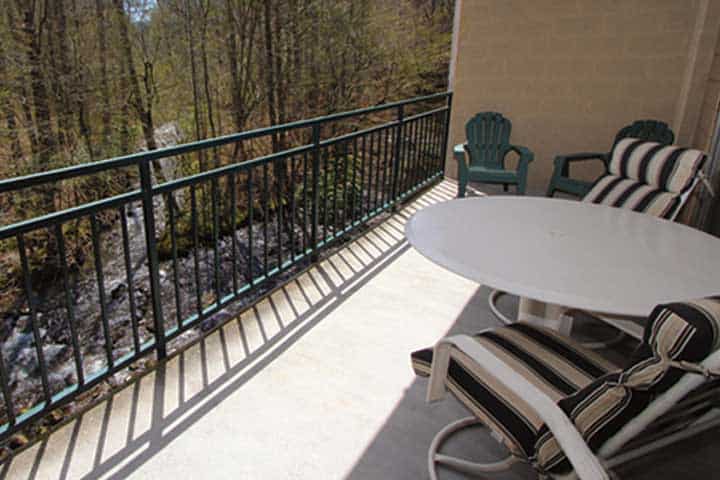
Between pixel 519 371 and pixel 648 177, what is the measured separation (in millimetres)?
1808

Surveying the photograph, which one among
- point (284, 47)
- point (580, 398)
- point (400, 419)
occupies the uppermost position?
point (284, 47)

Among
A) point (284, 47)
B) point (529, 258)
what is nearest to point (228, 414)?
point (529, 258)

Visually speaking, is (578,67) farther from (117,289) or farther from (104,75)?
(117,289)

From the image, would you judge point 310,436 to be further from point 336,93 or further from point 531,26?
point 336,93

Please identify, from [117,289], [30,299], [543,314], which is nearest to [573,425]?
[543,314]

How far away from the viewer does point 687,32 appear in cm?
452

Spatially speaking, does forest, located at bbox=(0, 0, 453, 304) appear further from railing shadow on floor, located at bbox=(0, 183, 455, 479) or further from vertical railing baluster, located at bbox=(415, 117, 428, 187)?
railing shadow on floor, located at bbox=(0, 183, 455, 479)

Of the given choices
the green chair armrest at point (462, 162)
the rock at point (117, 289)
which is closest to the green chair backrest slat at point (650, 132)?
the green chair armrest at point (462, 162)

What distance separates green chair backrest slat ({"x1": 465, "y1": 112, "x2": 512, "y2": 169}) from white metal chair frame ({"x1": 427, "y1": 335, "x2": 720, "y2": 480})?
13.0ft

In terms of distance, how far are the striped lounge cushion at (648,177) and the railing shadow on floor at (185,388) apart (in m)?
1.54

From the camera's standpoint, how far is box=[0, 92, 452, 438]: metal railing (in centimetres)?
184

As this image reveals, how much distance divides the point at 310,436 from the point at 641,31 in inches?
194

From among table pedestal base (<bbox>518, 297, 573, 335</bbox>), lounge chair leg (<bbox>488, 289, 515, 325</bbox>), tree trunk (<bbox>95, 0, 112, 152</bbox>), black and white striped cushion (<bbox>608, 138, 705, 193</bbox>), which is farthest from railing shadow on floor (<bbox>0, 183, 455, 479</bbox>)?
tree trunk (<bbox>95, 0, 112, 152</bbox>)

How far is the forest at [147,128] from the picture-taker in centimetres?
426
